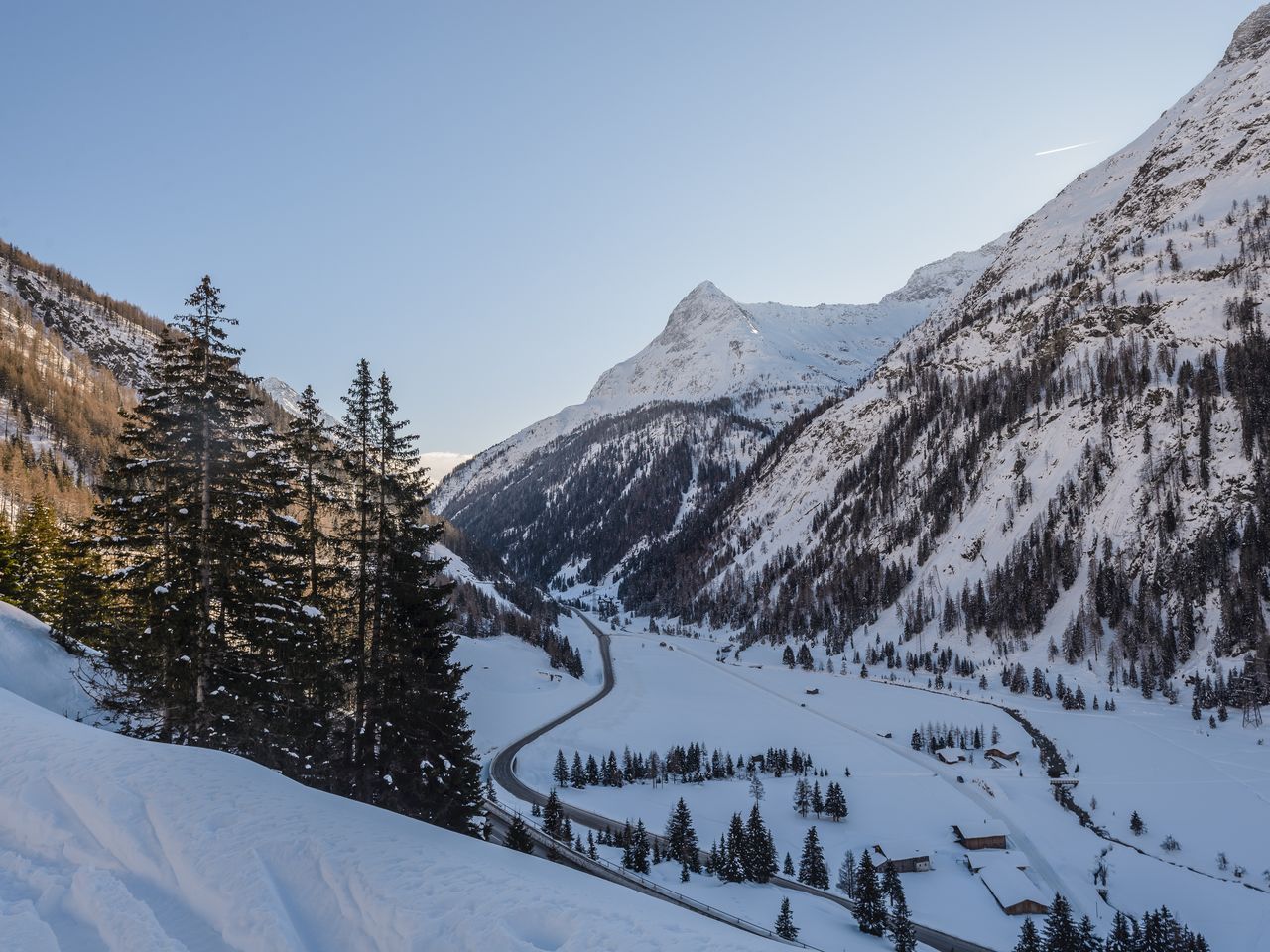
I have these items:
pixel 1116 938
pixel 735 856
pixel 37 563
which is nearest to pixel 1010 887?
pixel 1116 938

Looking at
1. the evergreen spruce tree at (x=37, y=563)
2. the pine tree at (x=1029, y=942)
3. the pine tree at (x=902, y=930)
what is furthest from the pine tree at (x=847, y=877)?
the evergreen spruce tree at (x=37, y=563)

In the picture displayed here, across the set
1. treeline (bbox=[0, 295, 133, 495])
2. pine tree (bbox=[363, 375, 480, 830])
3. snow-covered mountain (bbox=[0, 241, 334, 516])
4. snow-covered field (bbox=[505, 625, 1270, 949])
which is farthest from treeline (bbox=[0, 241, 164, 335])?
pine tree (bbox=[363, 375, 480, 830])

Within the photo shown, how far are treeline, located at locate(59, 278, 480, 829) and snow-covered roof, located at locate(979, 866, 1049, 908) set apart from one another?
4806cm

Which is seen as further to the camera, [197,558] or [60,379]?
[60,379]

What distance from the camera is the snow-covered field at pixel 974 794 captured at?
161 ft

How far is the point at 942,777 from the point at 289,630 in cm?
7786

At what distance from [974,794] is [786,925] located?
1647 inches

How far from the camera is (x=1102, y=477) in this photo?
132250 mm

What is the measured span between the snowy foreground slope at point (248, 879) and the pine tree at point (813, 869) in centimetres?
4888

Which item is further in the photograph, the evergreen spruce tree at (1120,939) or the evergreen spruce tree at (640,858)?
the evergreen spruce tree at (640,858)

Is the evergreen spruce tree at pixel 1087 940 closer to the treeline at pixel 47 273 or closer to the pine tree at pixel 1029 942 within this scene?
the pine tree at pixel 1029 942

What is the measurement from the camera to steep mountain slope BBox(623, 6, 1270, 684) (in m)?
108

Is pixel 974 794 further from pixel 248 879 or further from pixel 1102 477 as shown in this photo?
pixel 1102 477

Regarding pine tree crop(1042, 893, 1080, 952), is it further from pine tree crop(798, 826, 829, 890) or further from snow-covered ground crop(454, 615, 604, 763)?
snow-covered ground crop(454, 615, 604, 763)
